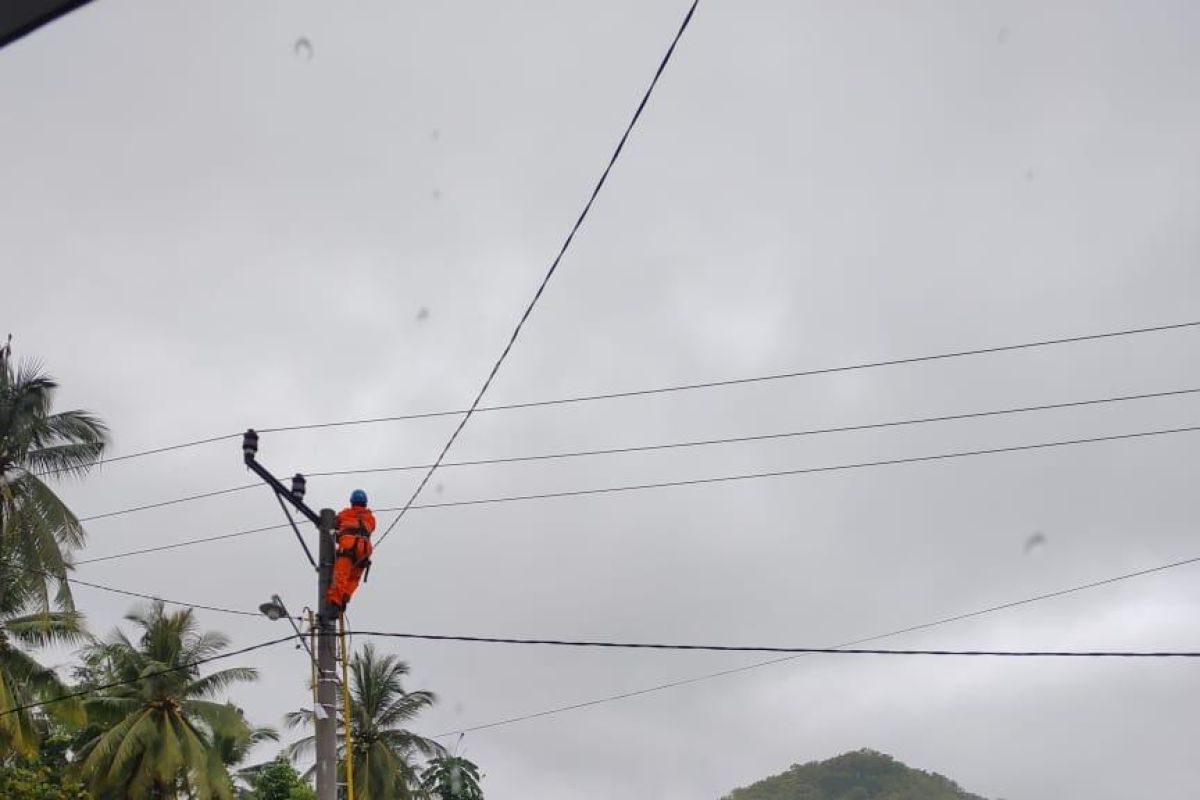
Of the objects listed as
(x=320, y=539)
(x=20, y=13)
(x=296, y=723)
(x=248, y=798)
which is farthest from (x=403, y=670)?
(x=20, y=13)

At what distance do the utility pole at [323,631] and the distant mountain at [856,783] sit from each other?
12379 cm

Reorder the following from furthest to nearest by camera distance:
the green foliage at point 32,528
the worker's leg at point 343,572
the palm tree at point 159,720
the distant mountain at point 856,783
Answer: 1. the distant mountain at point 856,783
2. the palm tree at point 159,720
3. the green foliage at point 32,528
4. the worker's leg at point 343,572

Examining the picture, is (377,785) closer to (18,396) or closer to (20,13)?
(18,396)

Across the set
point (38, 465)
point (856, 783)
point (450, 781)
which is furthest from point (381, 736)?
point (856, 783)

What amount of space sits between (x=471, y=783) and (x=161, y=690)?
865cm

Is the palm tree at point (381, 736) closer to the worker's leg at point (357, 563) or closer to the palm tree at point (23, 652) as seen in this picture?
the palm tree at point (23, 652)

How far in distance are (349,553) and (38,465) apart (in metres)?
11.4

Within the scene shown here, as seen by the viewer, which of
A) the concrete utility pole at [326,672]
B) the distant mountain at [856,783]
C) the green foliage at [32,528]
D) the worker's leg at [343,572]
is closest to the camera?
the concrete utility pole at [326,672]

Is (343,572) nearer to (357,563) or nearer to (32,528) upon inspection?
(357,563)

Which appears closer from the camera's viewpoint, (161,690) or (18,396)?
(18,396)

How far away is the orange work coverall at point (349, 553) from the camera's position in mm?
11547

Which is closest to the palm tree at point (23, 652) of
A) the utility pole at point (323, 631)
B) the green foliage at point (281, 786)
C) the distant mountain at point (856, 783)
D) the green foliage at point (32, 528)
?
the green foliage at point (32, 528)

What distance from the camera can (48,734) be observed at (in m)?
30.9

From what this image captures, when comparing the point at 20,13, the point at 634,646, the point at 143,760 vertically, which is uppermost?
the point at 143,760
